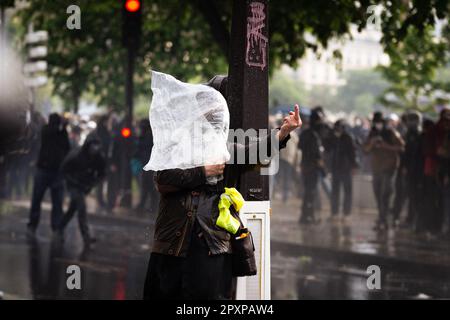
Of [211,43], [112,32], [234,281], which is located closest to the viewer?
[234,281]

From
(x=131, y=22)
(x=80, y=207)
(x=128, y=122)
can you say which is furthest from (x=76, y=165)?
(x=128, y=122)

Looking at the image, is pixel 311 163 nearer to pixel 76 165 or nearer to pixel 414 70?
pixel 414 70

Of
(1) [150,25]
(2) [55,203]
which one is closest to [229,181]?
(2) [55,203]

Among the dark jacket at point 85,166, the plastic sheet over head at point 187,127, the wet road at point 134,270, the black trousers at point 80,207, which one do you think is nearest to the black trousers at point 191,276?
the plastic sheet over head at point 187,127

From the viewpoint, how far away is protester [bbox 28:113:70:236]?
1617 centimetres

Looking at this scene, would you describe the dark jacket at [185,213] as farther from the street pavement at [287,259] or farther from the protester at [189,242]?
the street pavement at [287,259]

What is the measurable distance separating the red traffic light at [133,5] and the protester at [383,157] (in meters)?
4.21

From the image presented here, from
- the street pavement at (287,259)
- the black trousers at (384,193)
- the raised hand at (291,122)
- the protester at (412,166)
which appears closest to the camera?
the raised hand at (291,122)

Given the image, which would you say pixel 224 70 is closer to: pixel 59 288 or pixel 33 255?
pixel 33 255

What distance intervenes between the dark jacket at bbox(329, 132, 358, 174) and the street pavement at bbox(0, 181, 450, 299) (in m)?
0.73

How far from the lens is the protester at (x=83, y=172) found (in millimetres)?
15266

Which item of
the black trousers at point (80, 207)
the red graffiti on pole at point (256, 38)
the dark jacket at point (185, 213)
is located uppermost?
the red graffiti on pole at point (256, 38)

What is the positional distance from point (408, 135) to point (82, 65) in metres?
9.88

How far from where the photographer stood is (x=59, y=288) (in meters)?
11.3
